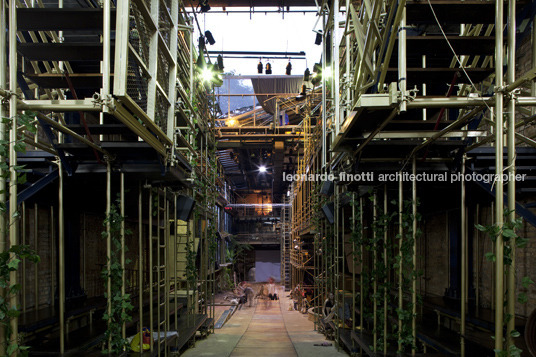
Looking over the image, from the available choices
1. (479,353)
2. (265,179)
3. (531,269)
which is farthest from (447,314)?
(265,179)

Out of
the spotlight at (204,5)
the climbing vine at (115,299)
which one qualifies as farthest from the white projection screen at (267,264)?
the climbing vine at (115,299)

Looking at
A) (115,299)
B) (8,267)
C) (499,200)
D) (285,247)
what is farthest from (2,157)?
(285,247)

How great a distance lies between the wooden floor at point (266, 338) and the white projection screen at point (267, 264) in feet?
50.4

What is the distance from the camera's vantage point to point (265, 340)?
9.69 meters

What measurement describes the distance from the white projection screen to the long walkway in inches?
669

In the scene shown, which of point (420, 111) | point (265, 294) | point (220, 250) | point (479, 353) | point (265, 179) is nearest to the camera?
point (420, 111)

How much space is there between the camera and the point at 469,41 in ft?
12.5

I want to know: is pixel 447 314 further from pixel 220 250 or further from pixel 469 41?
pixel 220 250

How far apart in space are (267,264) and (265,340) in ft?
75.3

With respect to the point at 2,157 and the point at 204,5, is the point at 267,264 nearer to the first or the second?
the point at 204,5

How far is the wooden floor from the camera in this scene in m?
7.85

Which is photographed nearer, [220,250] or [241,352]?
[241,352]

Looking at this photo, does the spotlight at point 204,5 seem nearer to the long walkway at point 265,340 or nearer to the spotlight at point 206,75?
the spotlight at point 206,75

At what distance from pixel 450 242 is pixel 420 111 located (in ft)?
9.46
